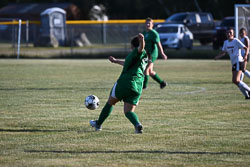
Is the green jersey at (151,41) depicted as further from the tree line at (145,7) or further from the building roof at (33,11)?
the tree line at (145,7)

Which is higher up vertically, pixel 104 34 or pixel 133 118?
pixel 133 118

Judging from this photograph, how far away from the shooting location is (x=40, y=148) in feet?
24.9

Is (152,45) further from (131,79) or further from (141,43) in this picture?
(141,43)

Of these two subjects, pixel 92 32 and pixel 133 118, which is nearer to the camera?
pixel 133 118

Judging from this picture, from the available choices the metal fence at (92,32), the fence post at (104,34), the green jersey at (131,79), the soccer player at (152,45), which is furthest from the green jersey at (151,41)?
the fence post at (104,34)

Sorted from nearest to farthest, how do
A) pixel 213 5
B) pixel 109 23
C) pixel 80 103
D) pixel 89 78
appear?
pixel 80 103 → pixel 89 78 → pixel 109 23 → pixel 213 5

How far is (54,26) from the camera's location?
42375mm

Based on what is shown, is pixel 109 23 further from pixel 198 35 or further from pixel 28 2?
pixel 28 2

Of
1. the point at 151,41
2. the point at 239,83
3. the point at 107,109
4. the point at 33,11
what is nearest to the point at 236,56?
the point at 239,83

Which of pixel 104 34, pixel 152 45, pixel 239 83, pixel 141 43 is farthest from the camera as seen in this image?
pixel 104 34

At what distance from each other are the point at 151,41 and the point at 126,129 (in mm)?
6610

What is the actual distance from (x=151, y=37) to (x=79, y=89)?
2579 mm

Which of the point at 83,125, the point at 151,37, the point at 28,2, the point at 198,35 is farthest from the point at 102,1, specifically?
the point at 83,125

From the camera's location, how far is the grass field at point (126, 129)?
7000mm
